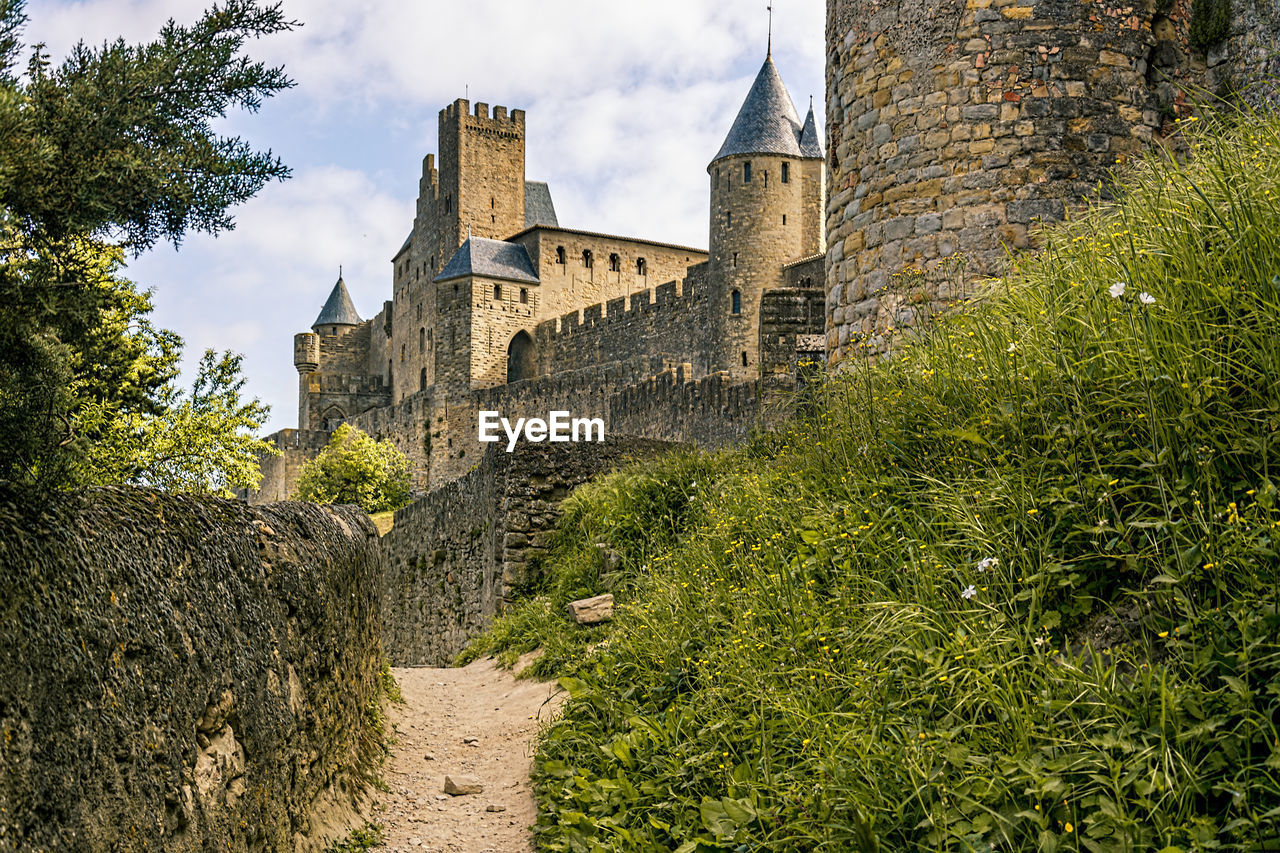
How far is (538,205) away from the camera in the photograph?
183ft

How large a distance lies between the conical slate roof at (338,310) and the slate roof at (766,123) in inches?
1499

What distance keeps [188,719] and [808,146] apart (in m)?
34.8

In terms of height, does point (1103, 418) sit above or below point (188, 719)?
above

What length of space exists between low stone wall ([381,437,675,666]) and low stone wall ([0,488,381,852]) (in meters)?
6.23

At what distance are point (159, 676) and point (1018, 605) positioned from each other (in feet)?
8.14

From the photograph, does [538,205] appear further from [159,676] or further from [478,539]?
[159,676]

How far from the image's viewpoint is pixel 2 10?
8.02ft

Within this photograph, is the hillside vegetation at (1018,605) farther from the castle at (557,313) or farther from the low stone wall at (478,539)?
the castle at (557,313)

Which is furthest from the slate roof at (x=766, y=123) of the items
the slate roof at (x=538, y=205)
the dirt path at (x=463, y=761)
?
the dirt path at (x=463, y=761)

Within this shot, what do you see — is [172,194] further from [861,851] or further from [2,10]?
[861,851]

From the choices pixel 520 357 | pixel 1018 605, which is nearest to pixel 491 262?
pixel 520 357

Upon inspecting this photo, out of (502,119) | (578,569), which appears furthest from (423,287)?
(578,569)

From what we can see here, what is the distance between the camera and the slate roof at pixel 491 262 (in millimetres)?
47844

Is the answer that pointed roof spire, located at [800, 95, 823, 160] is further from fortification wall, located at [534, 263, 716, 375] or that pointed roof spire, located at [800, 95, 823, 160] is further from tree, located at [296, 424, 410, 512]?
tree, located at [296, 424, 410, 512]
